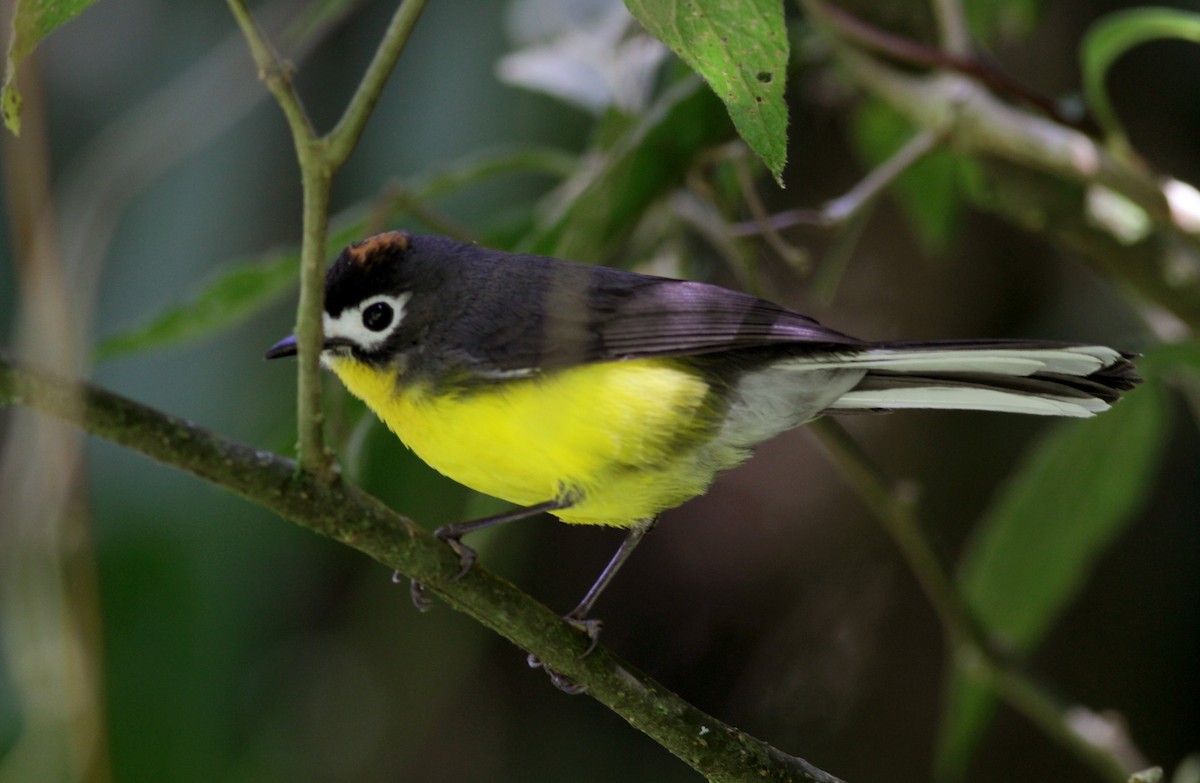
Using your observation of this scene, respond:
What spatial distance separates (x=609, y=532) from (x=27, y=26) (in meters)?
2.49

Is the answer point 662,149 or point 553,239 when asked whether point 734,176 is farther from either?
point 553,239

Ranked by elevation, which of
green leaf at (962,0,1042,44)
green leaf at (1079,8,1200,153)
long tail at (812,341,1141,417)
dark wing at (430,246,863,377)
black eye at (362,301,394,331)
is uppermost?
green leaf at (962,0,1042,44)

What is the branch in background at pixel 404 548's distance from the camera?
3.45 feet

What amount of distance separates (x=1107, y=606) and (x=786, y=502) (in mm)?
944

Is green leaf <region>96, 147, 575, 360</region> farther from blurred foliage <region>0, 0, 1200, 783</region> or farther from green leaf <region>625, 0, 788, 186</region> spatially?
green leaf <region>625, 0, 788, 186</region>

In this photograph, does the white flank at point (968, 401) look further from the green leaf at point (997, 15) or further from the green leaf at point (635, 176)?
the green leaf at point (997, 15)

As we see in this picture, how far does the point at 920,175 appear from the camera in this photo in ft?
9.93

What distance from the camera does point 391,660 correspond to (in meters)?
3.32

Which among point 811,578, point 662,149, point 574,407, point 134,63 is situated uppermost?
point 134,63

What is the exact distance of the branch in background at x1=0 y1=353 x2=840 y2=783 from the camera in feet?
3.45

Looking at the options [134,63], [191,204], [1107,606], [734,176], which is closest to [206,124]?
[191,204]

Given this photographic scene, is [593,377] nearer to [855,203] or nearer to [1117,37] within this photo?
[855,203]

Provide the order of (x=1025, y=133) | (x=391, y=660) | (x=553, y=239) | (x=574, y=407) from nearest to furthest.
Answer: (x=574, y=407), (x=553, y=239), (x=1025, y=133), (x=391, y=660)

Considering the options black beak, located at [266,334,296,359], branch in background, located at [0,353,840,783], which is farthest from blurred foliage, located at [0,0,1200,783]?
branch in background, located at [0,353,840,783]
